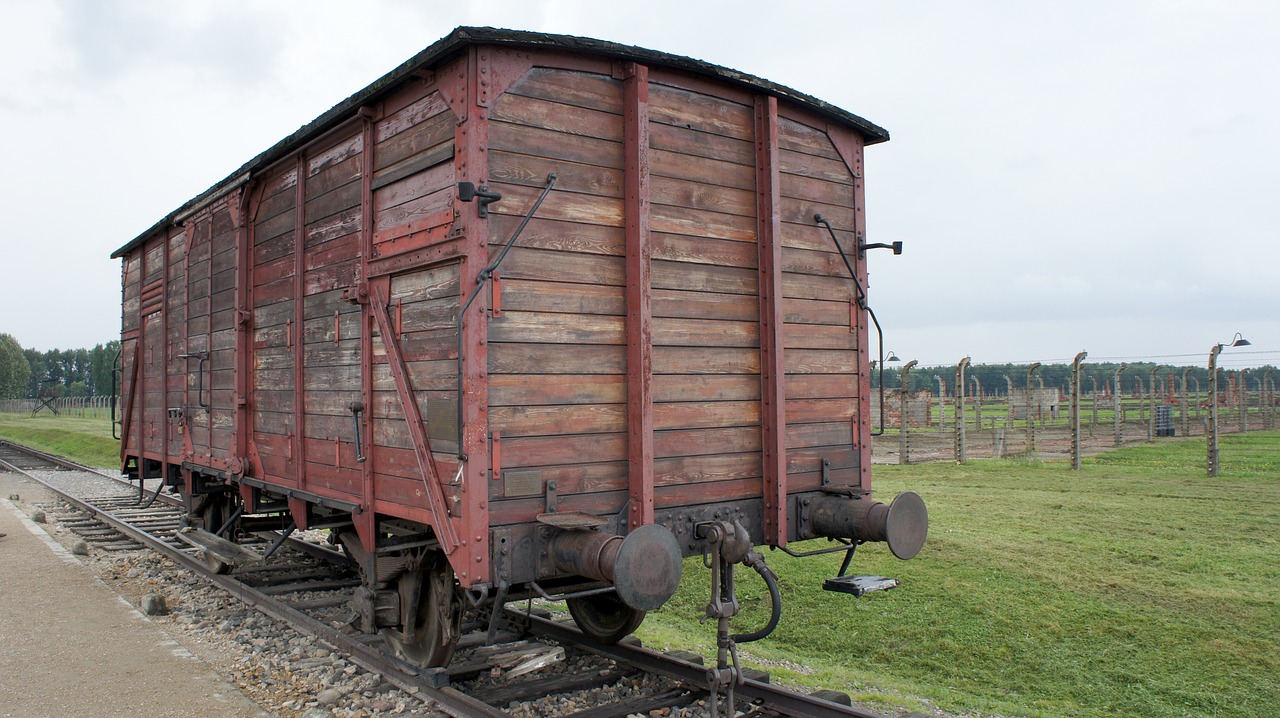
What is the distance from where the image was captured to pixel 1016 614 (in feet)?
23.8

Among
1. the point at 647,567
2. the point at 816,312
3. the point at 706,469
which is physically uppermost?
the point at 816,312

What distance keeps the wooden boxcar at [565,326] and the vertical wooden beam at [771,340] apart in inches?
0.6

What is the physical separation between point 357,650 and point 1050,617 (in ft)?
18.3

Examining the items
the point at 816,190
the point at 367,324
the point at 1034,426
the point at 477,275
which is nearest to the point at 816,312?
the point at 816,190

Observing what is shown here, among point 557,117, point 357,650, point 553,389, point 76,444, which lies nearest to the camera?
point 553,389

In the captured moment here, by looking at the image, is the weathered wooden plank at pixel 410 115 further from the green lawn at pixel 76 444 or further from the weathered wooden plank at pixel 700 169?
the green lawn at pixel 76 444

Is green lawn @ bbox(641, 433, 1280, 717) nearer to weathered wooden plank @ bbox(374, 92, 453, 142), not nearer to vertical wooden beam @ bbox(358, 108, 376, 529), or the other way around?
vertical wooden beam @ bbox(358, 108, 376, 529)

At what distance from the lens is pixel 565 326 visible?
4.64 m

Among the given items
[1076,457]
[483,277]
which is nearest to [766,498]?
[483,277]

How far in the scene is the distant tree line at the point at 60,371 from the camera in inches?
3703

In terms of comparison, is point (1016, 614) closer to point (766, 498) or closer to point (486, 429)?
point (766, 498)

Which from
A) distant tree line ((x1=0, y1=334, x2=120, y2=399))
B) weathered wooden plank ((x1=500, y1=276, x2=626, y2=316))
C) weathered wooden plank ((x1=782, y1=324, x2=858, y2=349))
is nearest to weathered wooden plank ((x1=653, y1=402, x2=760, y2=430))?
weathered wooden plank ((x1=782, y1=324, x2=858, y2=349))

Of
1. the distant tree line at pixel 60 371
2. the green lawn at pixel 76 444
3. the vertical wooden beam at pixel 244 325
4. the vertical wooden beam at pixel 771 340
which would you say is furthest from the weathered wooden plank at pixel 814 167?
the distant tree line at pixel 60 371

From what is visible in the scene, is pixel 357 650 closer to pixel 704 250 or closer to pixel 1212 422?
pixel 704 250
